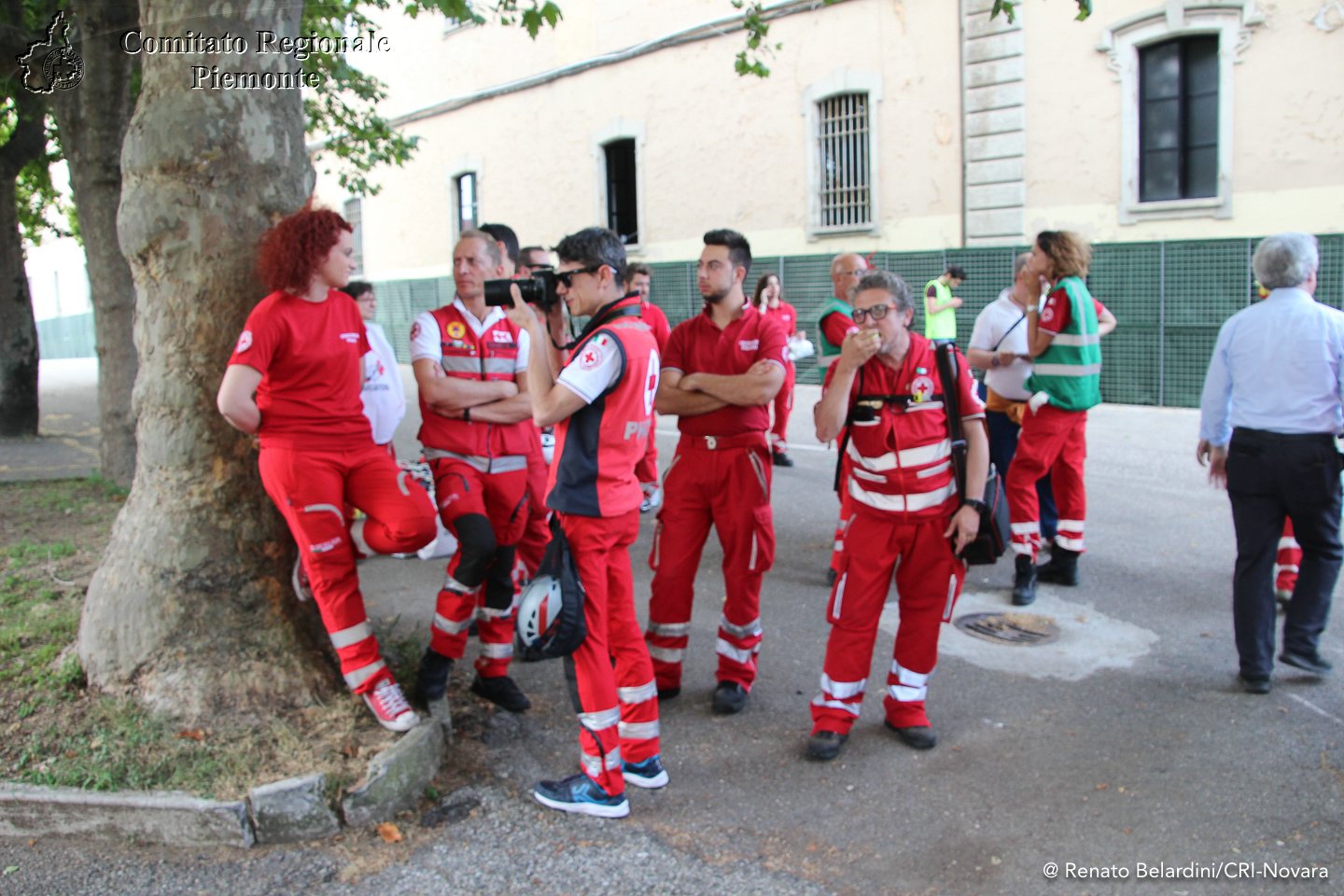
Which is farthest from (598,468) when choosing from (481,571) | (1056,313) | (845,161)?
(845,161)

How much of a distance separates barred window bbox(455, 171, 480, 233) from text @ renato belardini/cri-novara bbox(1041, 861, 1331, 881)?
2345 cm

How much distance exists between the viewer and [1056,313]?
257 inches

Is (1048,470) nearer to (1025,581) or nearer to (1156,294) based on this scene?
(1025,581)

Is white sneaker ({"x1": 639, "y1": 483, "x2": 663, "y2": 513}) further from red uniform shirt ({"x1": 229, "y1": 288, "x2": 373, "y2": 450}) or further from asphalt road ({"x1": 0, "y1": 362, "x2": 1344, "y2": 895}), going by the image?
red uniform shirt ({"x1": 229, "y1": 288, "x2": 373, "y2": 450})

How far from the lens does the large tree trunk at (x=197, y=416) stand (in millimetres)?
4418

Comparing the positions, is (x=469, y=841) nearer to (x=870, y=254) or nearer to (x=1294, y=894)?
(x=1294, y=894)

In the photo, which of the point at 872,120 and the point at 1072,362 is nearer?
the point at 1072,362

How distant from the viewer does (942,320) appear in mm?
12820

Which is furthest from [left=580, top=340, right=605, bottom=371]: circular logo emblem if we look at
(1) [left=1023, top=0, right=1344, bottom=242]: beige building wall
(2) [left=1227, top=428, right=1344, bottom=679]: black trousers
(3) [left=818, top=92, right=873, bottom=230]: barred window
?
(3) [left=818, top=92, right=873, bottom=230]: barred window

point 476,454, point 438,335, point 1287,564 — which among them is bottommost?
point 1287,564

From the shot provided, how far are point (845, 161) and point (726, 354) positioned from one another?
13.9 m

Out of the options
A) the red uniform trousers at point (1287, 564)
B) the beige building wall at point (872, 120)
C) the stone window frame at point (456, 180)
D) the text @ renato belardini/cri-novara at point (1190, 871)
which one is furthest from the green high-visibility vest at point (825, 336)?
the stone window frame at point (456, 180)

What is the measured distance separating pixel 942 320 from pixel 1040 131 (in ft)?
14.8

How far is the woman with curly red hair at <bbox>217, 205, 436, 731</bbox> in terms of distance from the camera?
164 inches
